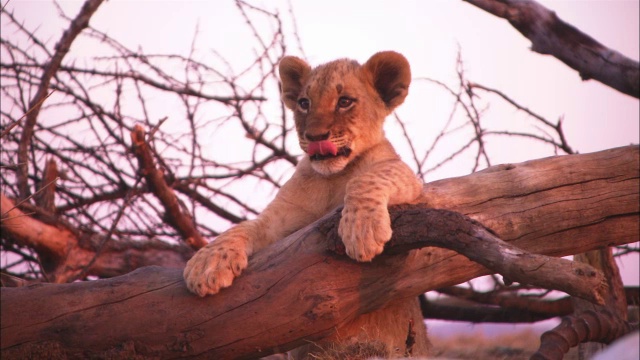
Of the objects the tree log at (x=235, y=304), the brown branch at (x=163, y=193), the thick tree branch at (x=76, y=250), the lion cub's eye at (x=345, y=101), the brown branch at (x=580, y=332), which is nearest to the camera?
the tree log at (x=235, y=304)

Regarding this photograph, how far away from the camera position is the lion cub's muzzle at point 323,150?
355 centimetres

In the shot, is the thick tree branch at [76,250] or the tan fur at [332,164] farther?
the thick tree branch at [76,250]

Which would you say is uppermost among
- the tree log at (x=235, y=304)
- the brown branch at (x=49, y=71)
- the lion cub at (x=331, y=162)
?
the brown branch at (x=49, y=71)

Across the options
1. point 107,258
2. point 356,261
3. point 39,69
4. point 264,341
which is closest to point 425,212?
point 356,261

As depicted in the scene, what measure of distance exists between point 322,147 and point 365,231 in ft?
2.19

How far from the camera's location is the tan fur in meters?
3.36

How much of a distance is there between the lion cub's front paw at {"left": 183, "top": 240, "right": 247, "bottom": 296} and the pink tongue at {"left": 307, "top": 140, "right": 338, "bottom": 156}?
0.63 m

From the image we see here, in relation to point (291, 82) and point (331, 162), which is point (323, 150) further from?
point (291, 82)

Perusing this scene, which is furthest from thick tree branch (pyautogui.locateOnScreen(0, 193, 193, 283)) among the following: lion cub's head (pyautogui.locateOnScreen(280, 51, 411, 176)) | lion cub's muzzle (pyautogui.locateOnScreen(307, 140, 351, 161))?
lion cub's muzzle (pyautogui.locateOnScreen(307, 140, 351, 161))

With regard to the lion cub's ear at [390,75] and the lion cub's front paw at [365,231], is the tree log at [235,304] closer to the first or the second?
the lion cub's front paw at [365,231]

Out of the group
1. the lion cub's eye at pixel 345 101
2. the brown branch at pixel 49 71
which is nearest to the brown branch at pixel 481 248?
the lion cub's eye at pixel 345 101

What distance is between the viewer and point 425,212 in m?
3.04

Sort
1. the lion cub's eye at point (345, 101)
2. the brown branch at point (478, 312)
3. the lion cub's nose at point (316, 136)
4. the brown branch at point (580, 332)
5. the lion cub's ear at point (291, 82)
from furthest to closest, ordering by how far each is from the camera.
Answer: the brown branch at point (478, 312)
the lion cub's ear at point (291, 82)
the brown branch at point (580, 332)
the lion cub's eye at point (345, 101)
the lion cub's nose at point (316, 136)

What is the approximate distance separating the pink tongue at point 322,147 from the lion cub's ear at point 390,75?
0.62m
